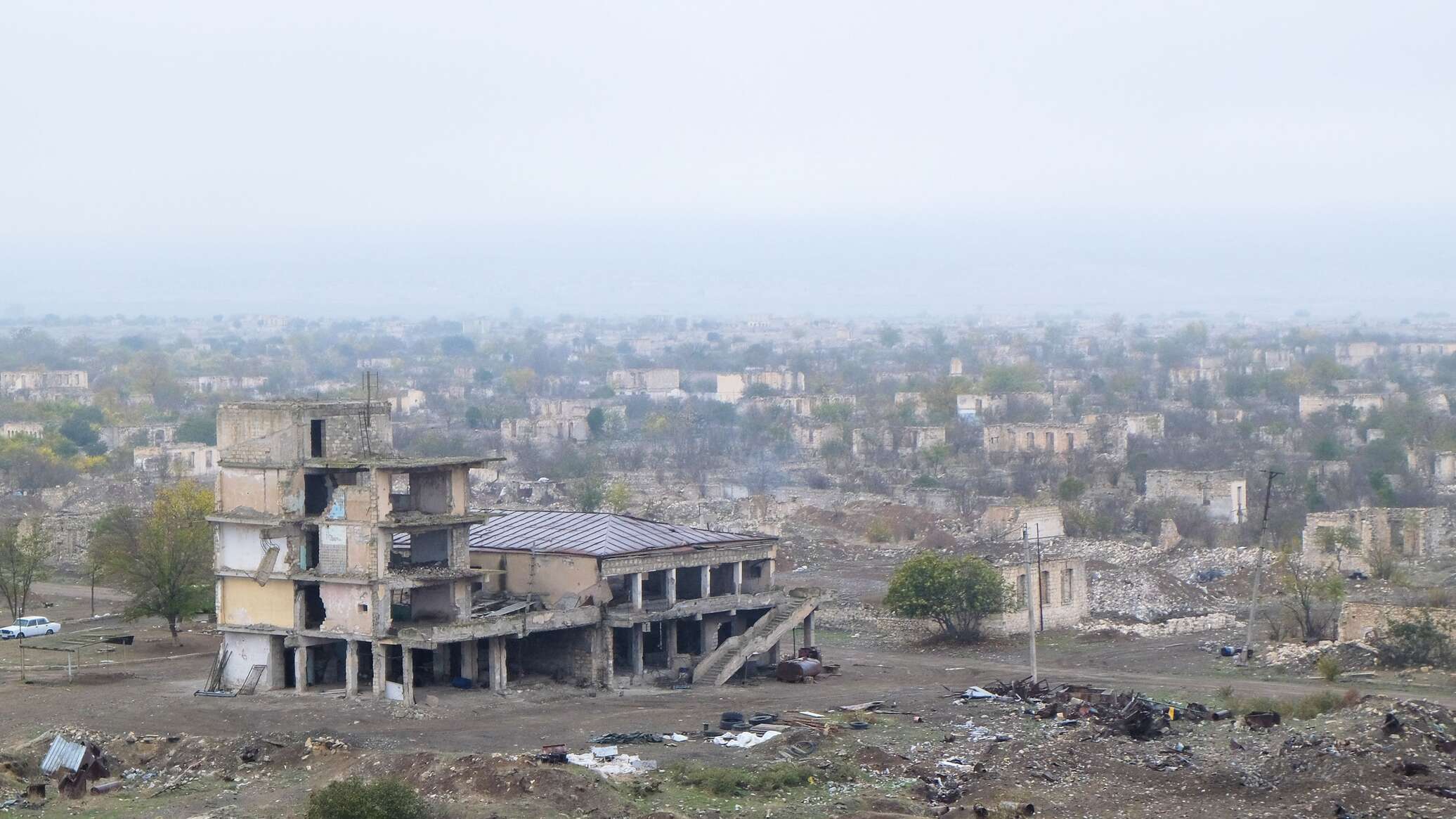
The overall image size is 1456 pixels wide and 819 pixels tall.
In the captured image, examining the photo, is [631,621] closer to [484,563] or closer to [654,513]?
[484,563]

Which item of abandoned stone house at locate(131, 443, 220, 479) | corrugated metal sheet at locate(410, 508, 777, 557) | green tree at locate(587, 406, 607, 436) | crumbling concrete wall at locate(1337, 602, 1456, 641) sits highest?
corrugated metal sheet at locate(410, 508, 777, 557)

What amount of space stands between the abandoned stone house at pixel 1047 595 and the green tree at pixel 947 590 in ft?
2.35

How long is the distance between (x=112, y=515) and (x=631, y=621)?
21.7 metres

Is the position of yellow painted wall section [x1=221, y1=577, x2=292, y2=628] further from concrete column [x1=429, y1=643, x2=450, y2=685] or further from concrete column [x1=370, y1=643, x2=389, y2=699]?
concrete column [x1=429, y1=643, x2=450, y2=685]

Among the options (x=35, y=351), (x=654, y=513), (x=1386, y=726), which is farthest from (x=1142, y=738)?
(x=35, y=351)

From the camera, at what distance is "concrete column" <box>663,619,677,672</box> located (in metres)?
39.7

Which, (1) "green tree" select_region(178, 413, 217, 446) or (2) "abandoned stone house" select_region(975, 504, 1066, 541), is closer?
(2) "abandoned stone house" select_region(975, 504, 1066, 541)

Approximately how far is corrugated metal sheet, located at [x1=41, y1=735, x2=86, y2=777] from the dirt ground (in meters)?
0.64

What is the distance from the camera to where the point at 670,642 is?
40.0 m

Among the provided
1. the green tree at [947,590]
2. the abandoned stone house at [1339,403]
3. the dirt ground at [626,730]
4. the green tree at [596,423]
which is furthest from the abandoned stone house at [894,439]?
the dirt ground at [626,730]

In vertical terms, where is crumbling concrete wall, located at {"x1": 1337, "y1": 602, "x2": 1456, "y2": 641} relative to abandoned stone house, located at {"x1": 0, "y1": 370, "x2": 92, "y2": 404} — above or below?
below

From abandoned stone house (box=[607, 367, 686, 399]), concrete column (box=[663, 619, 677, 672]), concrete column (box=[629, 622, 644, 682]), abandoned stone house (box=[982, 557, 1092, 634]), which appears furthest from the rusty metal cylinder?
abandoned stone house (box=[607, 367, 686, 399])

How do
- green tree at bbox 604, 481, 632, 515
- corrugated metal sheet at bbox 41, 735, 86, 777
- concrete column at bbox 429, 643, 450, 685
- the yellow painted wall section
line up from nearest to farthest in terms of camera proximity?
corrugated metal sheet at bbox 41, 735, 86, 777 < the yellow painted wall section < concrete column at bbox 429, 643, 450, 685 < green tree at bbox 604, 481, 632, 515

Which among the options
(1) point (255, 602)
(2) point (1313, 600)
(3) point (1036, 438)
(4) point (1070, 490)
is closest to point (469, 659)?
(1) point (255, 602)
